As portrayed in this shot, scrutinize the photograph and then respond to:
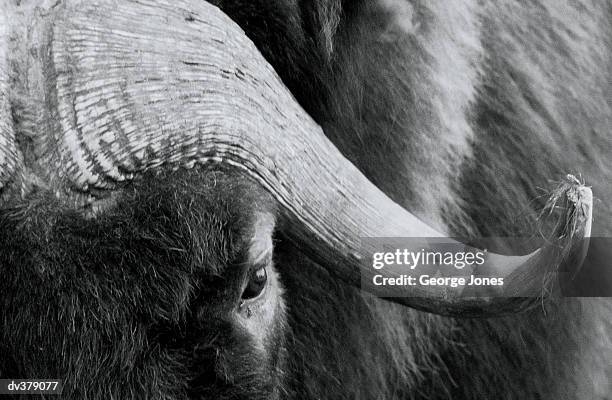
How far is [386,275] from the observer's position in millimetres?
1361

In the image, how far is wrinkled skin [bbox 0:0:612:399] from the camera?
1.17 metres

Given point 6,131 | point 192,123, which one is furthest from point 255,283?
point 6,131

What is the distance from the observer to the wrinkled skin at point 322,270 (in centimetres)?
117

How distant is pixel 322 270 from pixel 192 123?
0.52m

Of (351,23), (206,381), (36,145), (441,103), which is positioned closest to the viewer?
(36,145)

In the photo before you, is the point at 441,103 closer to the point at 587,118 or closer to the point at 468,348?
the point at 587,118

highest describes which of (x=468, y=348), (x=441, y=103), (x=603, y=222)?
→ (x=441, y=103)

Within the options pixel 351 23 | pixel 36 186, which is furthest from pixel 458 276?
pixel 36 186

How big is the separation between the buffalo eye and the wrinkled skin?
1 centimetres

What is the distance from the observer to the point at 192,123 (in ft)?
3.83

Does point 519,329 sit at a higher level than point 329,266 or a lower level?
lower

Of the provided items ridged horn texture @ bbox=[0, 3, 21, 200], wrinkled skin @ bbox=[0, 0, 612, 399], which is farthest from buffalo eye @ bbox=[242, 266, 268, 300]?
ridged horn texture @ bbox=[0, 3, 21, 200]

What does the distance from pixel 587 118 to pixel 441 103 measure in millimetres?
371

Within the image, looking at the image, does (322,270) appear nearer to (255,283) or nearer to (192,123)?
(255,283)
